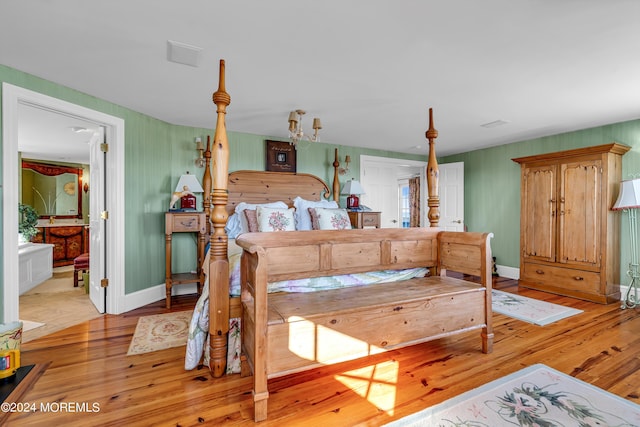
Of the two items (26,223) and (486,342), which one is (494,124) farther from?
(26,223)

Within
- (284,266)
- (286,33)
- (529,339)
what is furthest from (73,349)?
(529,339)

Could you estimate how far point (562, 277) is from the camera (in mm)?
3951

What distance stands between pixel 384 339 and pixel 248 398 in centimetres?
88

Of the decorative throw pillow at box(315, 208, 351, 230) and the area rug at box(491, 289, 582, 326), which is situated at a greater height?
the decorative throw pillow at box(315, 208, 351, 230)

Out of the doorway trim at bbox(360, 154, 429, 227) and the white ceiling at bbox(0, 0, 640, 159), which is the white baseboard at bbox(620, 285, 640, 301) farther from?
the doorway trim at bbox(360, 154, 429, 227)

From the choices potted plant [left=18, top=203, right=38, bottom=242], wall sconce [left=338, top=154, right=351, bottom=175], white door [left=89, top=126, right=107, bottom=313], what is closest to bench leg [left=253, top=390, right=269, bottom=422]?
white door [left=89, top=126, right=107, bottom=313]

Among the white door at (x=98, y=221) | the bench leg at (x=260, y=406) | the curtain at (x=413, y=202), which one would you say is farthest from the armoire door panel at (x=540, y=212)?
the white door at (x=98, y=221)

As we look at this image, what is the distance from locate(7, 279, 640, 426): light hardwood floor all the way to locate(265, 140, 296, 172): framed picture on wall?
262 centimetres

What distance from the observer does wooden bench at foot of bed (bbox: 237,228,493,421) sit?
1.64 meters

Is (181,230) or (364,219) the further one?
(364,219)

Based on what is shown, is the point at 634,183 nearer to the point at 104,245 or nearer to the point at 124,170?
the point at 124,170

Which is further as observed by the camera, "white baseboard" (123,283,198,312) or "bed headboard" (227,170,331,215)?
"bed headboard" (227,170,331,215)

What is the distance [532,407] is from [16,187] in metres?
3.87

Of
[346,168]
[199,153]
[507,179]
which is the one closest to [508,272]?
[507,179]
